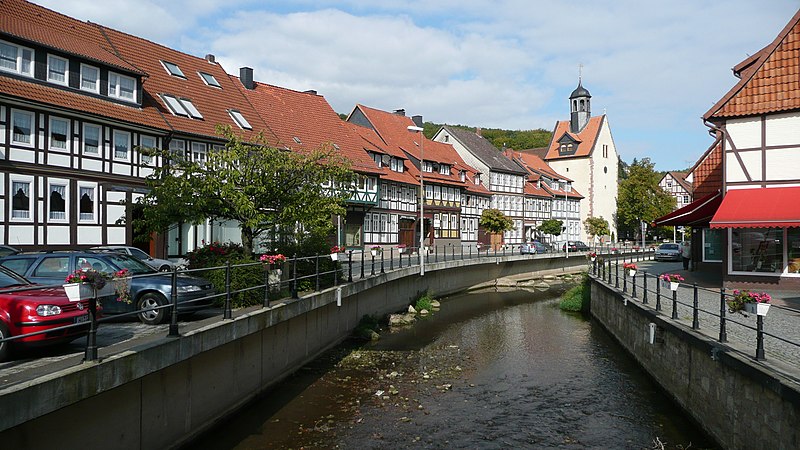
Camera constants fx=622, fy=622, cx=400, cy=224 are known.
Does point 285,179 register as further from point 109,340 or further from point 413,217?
point 413,217

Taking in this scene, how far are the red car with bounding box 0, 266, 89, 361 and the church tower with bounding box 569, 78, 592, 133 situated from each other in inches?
3321

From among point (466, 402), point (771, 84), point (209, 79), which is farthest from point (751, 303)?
point (209, 79)

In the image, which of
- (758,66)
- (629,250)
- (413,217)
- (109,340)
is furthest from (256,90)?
(629,250)

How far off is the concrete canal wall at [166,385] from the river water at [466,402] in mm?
582

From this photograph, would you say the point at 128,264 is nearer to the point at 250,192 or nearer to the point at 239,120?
the point at 250,192

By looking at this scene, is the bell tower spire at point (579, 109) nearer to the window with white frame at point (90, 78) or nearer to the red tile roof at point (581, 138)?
the red tile roof at point (581, 138)

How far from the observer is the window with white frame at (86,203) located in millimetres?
25203

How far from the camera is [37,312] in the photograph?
7.98 meters

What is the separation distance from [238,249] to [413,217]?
115ft

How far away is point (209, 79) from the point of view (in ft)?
118

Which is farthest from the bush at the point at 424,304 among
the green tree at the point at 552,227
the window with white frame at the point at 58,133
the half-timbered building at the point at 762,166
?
the green tree at the point at 552,227

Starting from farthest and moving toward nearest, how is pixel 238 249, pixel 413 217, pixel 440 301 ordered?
pixel 413 217 → pixel 440 301 → pixel 238 249

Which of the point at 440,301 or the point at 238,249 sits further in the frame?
the point at 440,301

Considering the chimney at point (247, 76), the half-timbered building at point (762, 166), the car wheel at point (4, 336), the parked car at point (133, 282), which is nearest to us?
the car wheel at point (4, 336)
